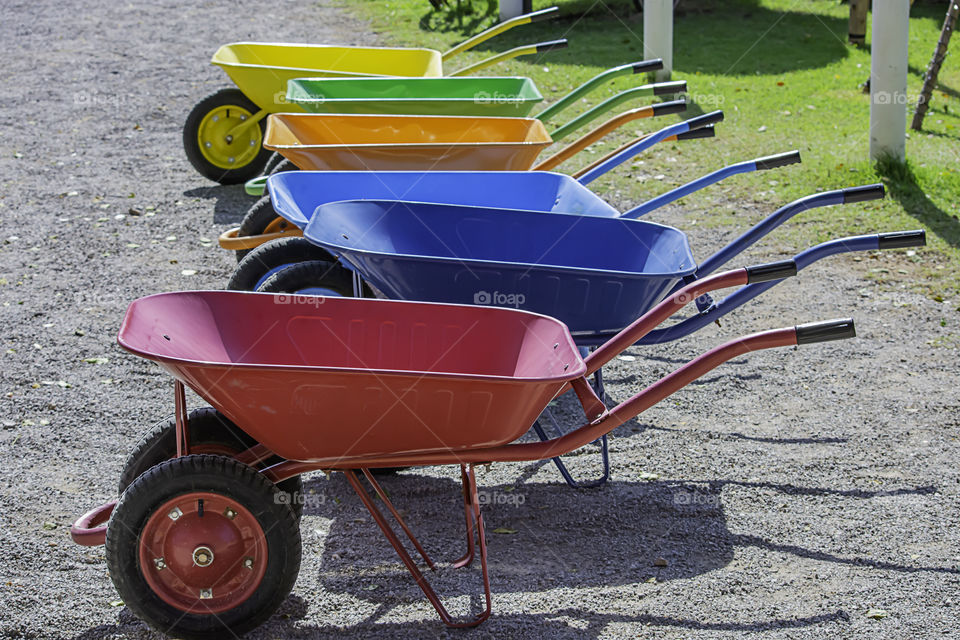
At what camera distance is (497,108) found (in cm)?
598

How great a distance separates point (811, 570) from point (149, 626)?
6.78 ft

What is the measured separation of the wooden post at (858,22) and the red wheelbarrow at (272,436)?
9.31 meters

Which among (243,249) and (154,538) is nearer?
(154,538)

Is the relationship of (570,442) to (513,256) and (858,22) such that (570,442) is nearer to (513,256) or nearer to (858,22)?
(513,256)

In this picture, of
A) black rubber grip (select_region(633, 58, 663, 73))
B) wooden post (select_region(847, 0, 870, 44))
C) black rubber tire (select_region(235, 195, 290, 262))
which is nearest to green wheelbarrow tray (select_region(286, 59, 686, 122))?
black rubber grip (select_region(633, 58, 663, 73))

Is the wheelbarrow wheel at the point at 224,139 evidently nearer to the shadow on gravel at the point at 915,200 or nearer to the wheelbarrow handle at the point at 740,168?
the wheelbarrow handle at the point at 740,168

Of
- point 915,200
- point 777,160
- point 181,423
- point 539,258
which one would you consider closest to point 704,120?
point 777,160

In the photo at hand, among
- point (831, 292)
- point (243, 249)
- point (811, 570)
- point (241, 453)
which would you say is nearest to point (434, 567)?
point (241, 453)

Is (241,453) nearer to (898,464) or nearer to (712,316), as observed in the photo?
(712,316)

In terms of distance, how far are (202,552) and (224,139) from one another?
A: 198 inches

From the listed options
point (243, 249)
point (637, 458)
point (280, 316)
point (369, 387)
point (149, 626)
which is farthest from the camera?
point (243, 249)

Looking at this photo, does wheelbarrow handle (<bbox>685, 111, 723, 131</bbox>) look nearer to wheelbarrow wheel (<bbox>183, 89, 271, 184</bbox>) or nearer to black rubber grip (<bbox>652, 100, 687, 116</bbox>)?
black rubber grip (<bbox>652, 100, 687, 116</bbox>)

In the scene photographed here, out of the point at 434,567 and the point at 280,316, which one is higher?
the point at 280,316

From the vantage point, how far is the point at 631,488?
390 cm
